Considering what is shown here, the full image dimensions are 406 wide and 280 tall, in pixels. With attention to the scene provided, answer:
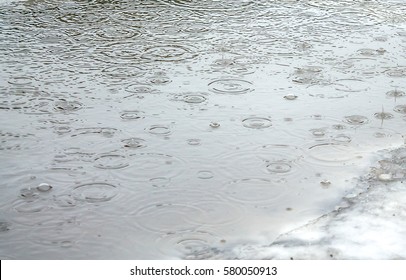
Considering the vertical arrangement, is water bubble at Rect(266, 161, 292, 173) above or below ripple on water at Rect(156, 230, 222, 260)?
above

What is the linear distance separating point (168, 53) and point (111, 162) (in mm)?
2633

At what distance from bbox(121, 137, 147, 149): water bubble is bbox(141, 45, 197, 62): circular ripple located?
199 cm

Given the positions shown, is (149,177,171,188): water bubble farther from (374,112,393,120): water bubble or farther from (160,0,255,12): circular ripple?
(160,0,255,12): circular ripple

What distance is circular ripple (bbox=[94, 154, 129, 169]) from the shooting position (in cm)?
527

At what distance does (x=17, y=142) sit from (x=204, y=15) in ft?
13.5

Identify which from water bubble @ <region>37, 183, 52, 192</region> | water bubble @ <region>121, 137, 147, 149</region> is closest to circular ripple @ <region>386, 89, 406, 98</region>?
water bubble @ <region>121, 137, 147, 149</region>

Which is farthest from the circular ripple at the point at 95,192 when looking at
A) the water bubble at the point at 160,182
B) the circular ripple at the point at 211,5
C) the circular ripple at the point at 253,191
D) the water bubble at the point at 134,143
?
the circular ripple at the point at 211,5

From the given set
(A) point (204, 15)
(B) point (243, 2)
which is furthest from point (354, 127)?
(B) point (243, 2)

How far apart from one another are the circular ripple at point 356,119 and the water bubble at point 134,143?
6.09 feet

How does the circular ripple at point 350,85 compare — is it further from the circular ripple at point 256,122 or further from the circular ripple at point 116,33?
the circular ripple at point 116,33

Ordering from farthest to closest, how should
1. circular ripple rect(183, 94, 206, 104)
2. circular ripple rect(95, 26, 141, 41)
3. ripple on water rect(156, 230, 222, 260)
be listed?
circular ripple rect(95, 26, 141, 41), circular ripple rect(183, 94, 206, 104), ripple on water rect(156, 230, 222, 260)

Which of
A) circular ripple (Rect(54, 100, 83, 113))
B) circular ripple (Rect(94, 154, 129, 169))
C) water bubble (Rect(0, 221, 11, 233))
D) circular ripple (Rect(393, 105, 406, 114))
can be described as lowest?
water bubble (Rect(0, 221, 11, 233))

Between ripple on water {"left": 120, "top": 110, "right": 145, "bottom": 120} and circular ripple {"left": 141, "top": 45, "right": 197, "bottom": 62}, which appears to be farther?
circular ripple {"left": 141, "top": 45, "right": 197, "bottom": 62}

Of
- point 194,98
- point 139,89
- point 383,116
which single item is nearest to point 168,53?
point 139,89
